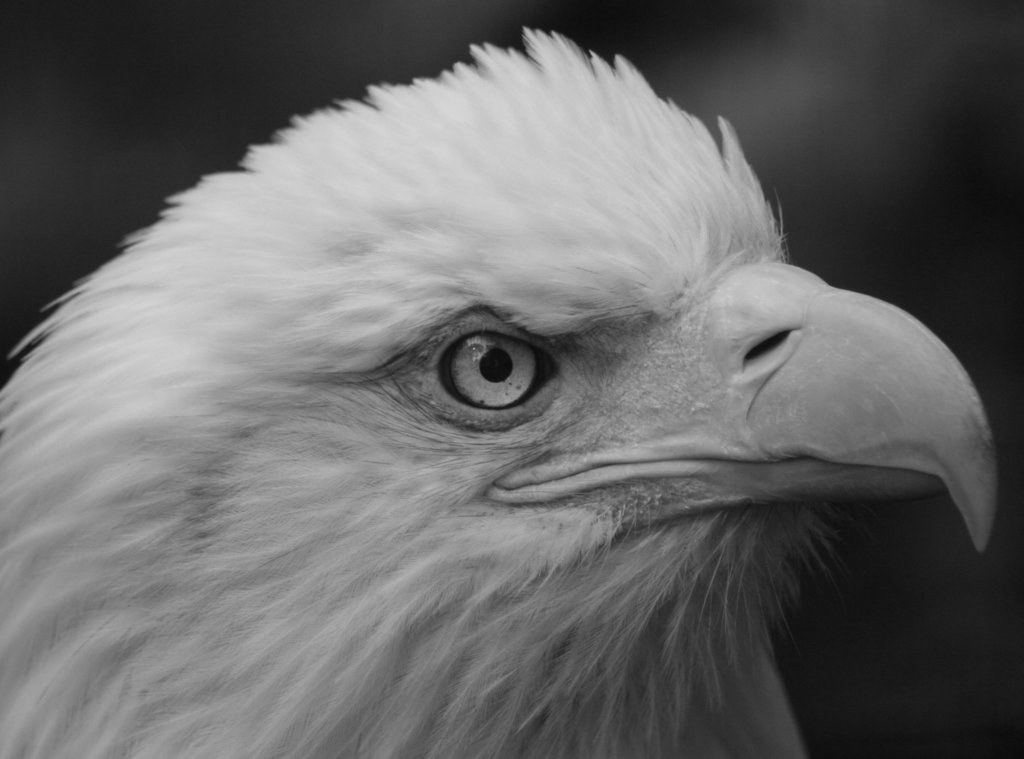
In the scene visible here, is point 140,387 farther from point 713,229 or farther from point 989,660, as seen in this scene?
point 989,660

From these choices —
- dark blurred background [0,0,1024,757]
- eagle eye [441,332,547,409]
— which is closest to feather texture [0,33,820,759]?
eagle eye [441,332,547,409]

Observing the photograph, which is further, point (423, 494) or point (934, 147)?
point (934, 147)

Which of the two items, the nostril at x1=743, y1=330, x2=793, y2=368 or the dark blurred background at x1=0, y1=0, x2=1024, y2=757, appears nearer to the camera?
the nostril at x1=743, y1=330, x2=793, y2=368

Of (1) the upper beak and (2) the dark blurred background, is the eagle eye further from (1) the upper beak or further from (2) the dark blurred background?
(2) the dark blurred background

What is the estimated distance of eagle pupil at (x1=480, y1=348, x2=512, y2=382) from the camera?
1467 millimetres

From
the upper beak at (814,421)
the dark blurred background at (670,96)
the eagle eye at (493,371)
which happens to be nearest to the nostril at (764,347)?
the upper beak at (814,421)

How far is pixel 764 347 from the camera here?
145cm

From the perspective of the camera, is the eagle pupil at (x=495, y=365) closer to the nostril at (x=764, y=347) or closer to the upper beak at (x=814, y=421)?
the upper beak at (x=814, y=421)

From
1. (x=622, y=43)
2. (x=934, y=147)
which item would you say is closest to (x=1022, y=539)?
(x=934, y=147)

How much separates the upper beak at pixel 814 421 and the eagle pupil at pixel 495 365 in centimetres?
11

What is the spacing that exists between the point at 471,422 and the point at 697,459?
262 mm

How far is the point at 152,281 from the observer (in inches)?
63.2

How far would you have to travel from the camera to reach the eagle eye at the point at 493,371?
1.47 m

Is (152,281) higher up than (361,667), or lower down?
higher up
